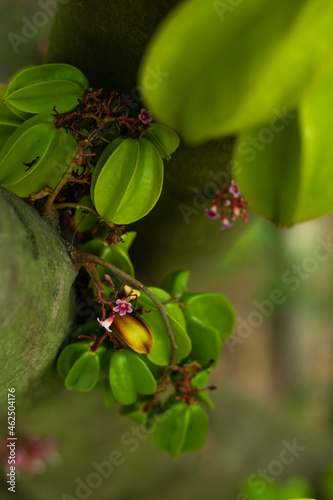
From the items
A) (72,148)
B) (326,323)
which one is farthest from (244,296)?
(72,148)

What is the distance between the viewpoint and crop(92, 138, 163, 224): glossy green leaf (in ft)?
1.61

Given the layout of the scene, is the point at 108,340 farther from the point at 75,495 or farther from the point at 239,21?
the point at 75,495

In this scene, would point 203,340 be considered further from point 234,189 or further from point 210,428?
point 210,428

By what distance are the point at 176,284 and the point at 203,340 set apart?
86 millimetres

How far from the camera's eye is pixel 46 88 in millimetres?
501

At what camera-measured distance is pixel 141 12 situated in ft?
1.44

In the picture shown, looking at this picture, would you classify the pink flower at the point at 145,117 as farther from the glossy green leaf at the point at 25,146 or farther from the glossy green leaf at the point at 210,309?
the glossy green leaf at the point at 210,309

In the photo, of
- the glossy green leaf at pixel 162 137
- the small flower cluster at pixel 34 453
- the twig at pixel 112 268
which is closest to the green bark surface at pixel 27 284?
the twig at pixel 112 268

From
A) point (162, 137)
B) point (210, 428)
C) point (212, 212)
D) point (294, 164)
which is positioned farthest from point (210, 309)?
point (210, 428)

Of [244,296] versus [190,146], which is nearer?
[190,146]

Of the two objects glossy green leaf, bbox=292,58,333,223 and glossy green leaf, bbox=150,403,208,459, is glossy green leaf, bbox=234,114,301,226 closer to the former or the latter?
glossy green leaf, bbox=292,58,333,223

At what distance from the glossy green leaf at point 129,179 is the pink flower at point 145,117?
19mm

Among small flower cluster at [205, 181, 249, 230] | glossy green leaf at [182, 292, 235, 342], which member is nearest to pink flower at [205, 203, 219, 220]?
small flower cluster at [205, 181, 249, 230]

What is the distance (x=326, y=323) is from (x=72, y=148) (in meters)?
1.62
